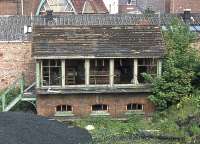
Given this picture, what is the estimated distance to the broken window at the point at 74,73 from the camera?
93.6 ft

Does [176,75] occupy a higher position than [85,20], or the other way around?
[85,20]

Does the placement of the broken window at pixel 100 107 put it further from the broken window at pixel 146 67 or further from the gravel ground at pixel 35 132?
the gravel ground at pixel 35 132

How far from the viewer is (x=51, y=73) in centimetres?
2841

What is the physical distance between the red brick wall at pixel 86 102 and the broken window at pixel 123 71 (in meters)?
0.91

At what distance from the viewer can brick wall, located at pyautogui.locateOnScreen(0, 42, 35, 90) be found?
3114 cm

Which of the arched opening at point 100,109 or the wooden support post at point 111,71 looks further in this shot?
the arched opening at point 100,109

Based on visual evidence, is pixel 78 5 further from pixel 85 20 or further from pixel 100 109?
→ pixel 100 109

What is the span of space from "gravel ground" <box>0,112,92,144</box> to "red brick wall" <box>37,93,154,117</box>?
9.79 ft

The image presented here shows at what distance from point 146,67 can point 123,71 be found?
4.14 ft

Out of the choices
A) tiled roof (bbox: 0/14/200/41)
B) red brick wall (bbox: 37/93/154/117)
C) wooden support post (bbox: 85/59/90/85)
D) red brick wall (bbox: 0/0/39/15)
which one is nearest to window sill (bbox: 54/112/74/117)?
red brick wall (bbox: 37/93/154/117)

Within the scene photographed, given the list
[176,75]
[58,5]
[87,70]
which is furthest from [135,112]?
[58,5]

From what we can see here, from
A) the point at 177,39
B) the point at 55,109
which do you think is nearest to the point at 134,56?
the point at 177,39

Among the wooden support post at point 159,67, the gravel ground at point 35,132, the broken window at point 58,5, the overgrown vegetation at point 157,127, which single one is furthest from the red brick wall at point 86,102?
the broken window at point 58,5

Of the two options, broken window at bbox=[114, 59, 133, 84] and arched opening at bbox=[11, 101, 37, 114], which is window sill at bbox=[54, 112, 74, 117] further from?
broken window at bbox=[114, 59, 133, 84]
